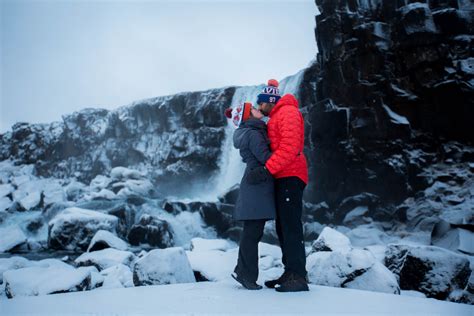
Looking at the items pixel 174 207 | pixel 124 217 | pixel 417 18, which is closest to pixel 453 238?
pixel 417 18

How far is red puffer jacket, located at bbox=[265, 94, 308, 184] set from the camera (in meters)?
2.95

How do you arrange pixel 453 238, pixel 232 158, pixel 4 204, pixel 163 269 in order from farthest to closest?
pixel 4 204 → pixel 232 158 → pixel 453 238 → pixel 163 269

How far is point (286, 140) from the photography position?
9.81 ft

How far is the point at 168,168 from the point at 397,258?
2722cm

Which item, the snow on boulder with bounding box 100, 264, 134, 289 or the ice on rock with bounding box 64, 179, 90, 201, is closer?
the snow on boulder with bounding box 100, 264, 134, 289

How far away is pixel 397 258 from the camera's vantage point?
574 cm

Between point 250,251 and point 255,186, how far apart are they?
1.93 feet

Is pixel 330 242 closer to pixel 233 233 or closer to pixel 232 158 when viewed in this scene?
pixel 233 233

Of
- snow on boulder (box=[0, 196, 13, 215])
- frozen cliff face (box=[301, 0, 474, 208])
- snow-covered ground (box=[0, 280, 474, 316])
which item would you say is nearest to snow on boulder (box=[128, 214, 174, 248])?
frozen cliff face (box=[301, 0, 474, 208])

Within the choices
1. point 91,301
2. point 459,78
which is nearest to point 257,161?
point 91,301

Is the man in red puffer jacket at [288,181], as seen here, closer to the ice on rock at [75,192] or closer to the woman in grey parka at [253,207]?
the woman in grey parka at [253,207]

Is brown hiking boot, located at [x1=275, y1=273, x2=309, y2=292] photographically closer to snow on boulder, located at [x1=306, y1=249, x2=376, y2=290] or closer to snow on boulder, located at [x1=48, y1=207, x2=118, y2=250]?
snow on boulder, located at [x1=306, y1=249, x2=376, y2=290]

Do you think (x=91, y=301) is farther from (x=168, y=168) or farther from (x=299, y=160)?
(x=168, y=168)

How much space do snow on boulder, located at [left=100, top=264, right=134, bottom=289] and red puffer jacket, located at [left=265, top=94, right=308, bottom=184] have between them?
4.27 meters
